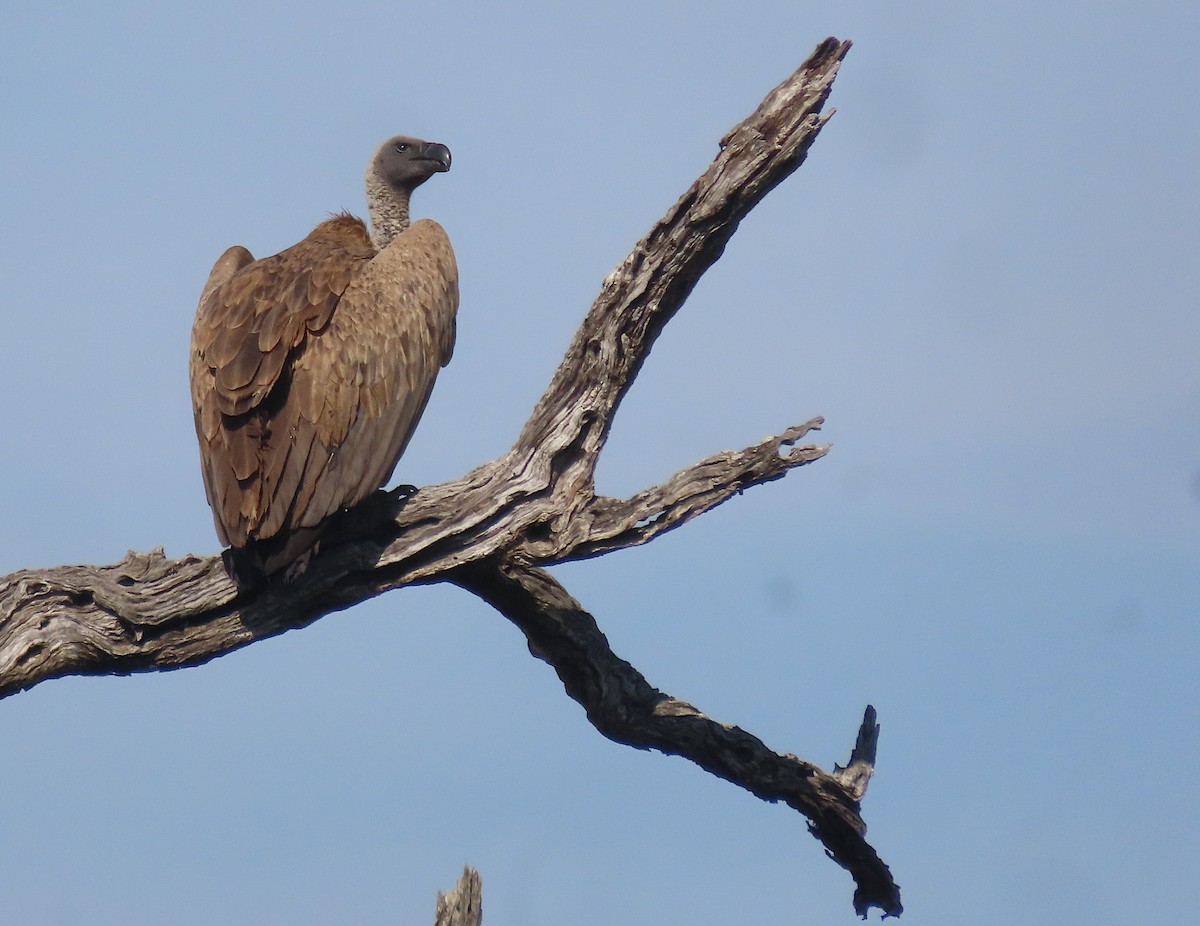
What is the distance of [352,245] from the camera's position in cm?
812

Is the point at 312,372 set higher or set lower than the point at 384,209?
lower

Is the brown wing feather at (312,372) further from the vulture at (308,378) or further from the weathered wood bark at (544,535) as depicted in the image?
the weathered wood bark at (544,535)

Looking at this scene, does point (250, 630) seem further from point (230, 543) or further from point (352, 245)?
point (352, 245)

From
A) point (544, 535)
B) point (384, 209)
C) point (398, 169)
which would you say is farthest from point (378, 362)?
point (398, 169)

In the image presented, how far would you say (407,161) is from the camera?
9125 millimetres

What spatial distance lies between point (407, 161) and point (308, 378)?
9.00 ft

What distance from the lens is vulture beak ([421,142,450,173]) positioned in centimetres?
912

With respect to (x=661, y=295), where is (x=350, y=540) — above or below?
below

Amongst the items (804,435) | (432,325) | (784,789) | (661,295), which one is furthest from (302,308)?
(784,789)

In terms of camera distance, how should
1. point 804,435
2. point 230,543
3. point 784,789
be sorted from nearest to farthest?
point 230,543
point 804,435
point 784,789

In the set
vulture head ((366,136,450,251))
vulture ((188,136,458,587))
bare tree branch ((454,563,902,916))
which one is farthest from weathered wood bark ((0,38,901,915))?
vulture head ((366,136,450,251))

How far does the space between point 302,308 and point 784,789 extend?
3236mm

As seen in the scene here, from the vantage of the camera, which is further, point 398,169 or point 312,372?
point 398,169

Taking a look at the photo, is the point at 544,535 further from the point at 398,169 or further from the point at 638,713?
the point at 398,169
